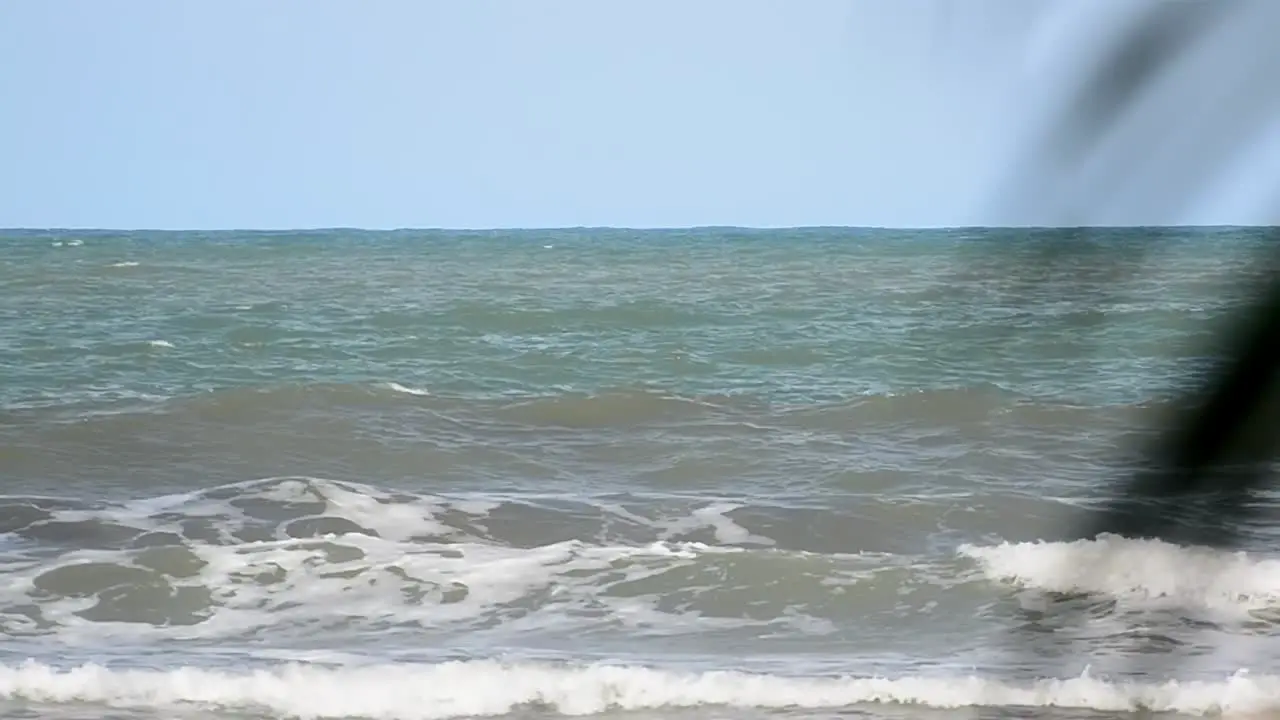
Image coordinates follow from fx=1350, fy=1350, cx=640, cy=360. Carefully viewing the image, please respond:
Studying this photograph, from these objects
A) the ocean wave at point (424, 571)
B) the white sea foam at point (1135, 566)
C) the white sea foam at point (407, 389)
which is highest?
the white sea foam at point (1135, 566)

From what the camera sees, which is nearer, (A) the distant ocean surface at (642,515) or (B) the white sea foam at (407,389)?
(A) the distant ocean surface at (642,515)

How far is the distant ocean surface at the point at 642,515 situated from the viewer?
121cm

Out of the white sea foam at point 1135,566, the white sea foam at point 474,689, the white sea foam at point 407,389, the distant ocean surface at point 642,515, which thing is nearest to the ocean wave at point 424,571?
the distant ocean surface at point 642,515

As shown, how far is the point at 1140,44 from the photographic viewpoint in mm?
527

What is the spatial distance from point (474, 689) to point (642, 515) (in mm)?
2418

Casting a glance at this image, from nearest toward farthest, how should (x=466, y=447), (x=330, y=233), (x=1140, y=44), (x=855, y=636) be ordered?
(x=1140, y=44) → (x=855, y=636) → (x=466, y=447) → (x=330, y=233)

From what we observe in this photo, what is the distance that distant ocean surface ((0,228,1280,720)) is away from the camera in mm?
1206

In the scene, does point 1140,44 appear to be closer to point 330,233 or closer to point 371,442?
point 371,442

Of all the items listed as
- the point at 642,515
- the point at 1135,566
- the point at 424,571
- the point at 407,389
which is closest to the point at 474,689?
the point at 424,571

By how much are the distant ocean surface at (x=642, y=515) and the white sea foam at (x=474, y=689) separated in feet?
0.04

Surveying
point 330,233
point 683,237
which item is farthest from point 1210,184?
point 330,233

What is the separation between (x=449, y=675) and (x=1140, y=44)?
3.61 metres

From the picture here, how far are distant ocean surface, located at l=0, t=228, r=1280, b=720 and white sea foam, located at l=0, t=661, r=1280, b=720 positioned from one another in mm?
12

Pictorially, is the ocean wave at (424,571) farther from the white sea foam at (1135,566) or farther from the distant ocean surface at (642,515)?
the white sea foam at (1135,566)
